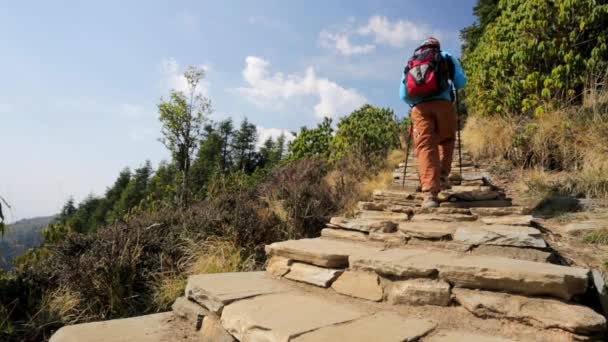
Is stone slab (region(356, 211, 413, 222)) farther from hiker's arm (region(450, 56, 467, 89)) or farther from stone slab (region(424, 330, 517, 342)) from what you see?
stone slab (region(424, 330, 517, 342))

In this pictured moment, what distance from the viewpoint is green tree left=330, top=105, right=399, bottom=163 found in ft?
27.8

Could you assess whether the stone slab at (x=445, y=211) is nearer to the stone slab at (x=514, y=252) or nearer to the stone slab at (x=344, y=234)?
the stone slab at (x=344, y=234)

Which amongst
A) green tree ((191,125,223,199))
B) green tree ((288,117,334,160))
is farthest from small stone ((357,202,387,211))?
green tree ((191,125,223,199))

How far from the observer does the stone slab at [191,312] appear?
2211 mm

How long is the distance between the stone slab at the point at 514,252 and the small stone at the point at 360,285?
757mm

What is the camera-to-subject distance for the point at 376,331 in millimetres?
1657

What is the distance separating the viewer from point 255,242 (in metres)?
4.50

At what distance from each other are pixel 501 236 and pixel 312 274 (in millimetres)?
1335

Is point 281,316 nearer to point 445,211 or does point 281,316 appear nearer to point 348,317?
point 348,317

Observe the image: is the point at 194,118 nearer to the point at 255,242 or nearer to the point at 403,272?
the point at 255,242

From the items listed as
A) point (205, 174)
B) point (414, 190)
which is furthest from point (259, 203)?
point (205, 174)

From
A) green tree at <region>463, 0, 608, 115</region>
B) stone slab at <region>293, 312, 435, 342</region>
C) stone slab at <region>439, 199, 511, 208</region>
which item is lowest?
stone slab at <region>293, 312, 435, 342</region>

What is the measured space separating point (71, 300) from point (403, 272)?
10.2 ft

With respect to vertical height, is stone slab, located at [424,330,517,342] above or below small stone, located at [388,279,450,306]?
below
